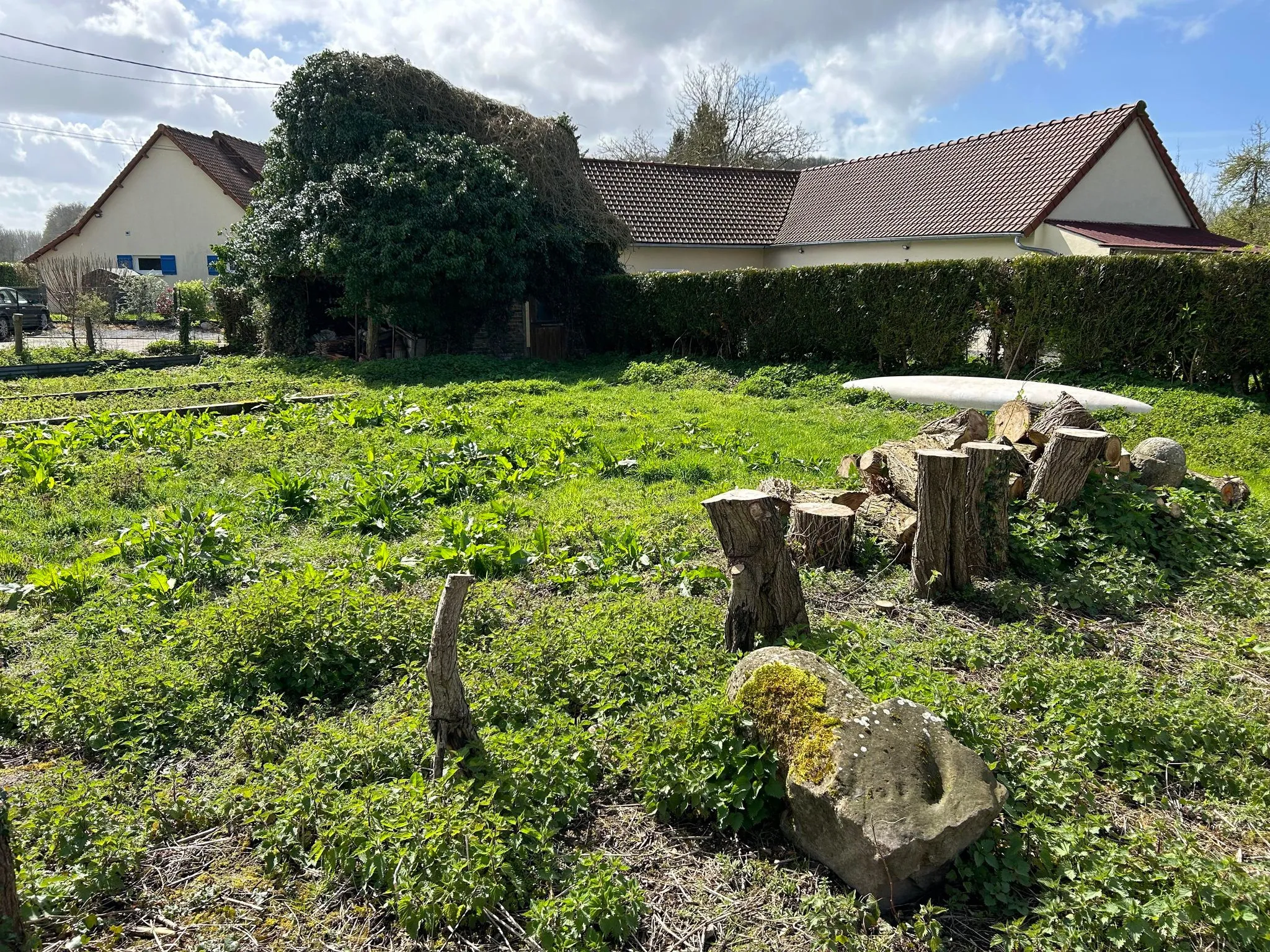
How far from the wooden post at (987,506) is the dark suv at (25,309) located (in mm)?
28697

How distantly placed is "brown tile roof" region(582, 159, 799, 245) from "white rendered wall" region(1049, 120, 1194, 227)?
9.21 metres

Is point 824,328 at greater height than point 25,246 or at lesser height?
lesser

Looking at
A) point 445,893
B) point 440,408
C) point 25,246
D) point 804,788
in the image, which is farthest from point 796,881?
point 25,246

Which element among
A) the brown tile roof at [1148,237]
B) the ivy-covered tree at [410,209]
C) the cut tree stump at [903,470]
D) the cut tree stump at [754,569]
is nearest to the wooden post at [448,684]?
the cut tree stump at [754,569]

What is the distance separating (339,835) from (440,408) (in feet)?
30.8

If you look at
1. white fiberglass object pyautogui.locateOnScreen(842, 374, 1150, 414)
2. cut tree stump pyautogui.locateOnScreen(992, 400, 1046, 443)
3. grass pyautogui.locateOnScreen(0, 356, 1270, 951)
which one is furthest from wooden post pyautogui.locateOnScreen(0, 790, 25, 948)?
white fiberglass object pyautogui.locateOnScreen(842, 374, 1150, 414)

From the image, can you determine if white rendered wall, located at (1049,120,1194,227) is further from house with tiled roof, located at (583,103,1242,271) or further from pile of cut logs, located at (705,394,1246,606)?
pile of cut logs, located at (705,394,1246,606)

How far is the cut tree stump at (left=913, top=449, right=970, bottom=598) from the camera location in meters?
5.39

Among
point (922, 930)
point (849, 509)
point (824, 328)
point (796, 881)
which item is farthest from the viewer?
point (824, 328)

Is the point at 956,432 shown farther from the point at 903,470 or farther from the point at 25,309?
the point at 25,309

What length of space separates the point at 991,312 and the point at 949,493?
396 inches

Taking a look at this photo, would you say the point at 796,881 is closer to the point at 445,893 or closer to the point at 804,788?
the point at 804,788

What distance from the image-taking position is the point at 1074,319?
43.5ft

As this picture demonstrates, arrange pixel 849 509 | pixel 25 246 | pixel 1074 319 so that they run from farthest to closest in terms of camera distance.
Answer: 1. pixel 25 246
2. pixel 1074 319
3. pixel 849 509
